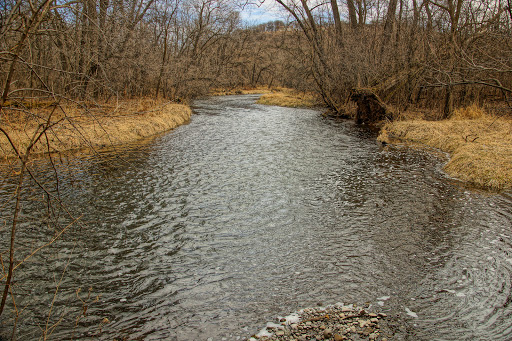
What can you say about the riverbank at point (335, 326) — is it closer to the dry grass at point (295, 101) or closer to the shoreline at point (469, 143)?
the shoreline at point (469, 143)

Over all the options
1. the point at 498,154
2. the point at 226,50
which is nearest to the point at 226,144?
the point at 498,154

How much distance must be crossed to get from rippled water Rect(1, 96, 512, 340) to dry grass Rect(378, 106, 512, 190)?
33.6 inches

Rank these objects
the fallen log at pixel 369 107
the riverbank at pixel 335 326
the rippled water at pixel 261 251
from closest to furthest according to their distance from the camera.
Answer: the riverbank at pixel 335 326, the rippled water at pixel 261 251, the fallen log at pixel 369 107

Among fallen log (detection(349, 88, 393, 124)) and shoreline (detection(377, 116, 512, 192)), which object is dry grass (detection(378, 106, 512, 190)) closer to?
shoreline (detection(377, 116, 512, 192))

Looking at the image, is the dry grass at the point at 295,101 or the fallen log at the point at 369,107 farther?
the dry grass at the point at 295,101

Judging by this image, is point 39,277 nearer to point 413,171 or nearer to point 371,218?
point 371,218

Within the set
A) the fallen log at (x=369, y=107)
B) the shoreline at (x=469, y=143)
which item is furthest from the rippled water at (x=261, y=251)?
the fallen log at (x=369, y=107)

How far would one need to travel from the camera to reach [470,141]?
13914 mm

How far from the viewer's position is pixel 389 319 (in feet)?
15.3

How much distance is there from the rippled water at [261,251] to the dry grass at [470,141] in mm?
854

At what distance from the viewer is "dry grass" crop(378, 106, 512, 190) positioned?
10.6m

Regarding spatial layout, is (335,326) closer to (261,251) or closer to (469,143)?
(261,251)

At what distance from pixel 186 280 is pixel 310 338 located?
222cm

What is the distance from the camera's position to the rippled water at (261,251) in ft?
15.7
